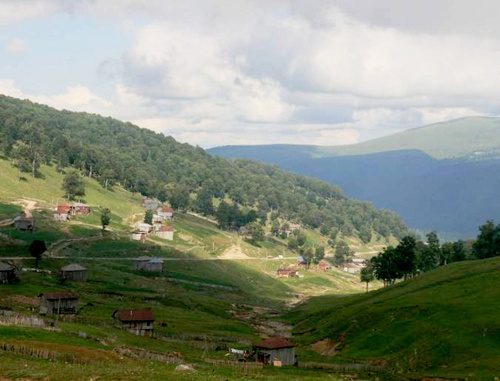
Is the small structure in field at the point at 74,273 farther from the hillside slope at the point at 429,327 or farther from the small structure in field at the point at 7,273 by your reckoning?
the hillside slope at the point at 429,327

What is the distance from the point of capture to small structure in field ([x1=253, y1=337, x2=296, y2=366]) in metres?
92.1

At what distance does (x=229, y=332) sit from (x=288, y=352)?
3149 centimetres

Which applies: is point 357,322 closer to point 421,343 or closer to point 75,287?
point 421,343

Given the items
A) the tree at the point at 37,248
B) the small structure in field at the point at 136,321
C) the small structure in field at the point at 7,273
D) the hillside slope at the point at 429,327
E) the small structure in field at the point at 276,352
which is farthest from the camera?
the tree at the point at 37,248

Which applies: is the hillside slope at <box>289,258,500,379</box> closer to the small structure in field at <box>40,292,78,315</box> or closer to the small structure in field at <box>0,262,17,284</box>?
the small structure in field at <box>40,292,78,315</box>

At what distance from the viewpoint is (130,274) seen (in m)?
196

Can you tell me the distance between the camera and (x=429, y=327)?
100 m

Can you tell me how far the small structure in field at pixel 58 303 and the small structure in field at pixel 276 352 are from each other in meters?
40.0

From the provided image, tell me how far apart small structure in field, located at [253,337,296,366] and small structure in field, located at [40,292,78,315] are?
→ 39988mm

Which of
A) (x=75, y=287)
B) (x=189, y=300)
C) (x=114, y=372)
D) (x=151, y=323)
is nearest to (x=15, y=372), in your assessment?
(x=114, y=372)

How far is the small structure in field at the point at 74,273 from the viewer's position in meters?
164

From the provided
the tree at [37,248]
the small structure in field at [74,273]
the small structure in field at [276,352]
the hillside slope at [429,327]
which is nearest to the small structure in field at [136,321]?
the small structure in field at [276,352]

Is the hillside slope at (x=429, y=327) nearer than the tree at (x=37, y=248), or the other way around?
the hillside slope at (x=429, y=327)

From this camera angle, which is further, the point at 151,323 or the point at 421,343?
the point at 151,323
